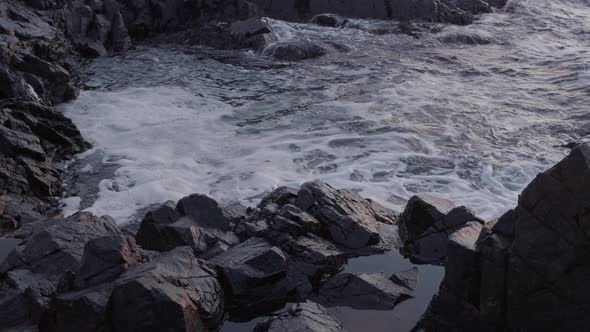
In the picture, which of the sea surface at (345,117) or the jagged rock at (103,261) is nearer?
the jagged rock at (103,261)

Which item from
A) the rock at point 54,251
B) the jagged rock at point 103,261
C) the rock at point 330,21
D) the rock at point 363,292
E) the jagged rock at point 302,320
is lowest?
the rock at point 363,292

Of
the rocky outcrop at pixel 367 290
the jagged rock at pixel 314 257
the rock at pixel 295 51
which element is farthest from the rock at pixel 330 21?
the rocky outcrop at pixel 367 290

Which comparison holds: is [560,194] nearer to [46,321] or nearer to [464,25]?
[46,321]

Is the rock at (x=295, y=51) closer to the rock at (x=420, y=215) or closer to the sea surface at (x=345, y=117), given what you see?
the sea surface at (x=345, y=117)

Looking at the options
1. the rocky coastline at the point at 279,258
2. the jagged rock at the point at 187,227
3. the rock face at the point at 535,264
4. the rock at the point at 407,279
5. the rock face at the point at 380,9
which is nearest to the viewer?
the rock face at the point at 535,264

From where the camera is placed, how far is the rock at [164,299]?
5.50 meters

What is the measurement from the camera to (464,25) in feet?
70.2

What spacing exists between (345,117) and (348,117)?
63 millimetres

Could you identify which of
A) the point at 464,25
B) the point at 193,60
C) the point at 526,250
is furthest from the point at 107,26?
the point at 526,250

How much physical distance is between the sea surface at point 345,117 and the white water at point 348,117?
0.13 ft

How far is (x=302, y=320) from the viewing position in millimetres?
5754

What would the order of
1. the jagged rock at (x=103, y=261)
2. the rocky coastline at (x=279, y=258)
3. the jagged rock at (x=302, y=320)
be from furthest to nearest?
the jagged rock at (x=103, y=261) < the jagged rock at (x=302, y=320) < the rocky coastline at (x=279, y=258)

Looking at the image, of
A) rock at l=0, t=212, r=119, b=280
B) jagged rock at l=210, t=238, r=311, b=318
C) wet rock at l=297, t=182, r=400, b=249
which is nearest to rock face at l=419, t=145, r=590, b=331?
jagged rock at l=210, t=238, r=311, b=318

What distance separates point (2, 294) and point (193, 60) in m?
13.3
